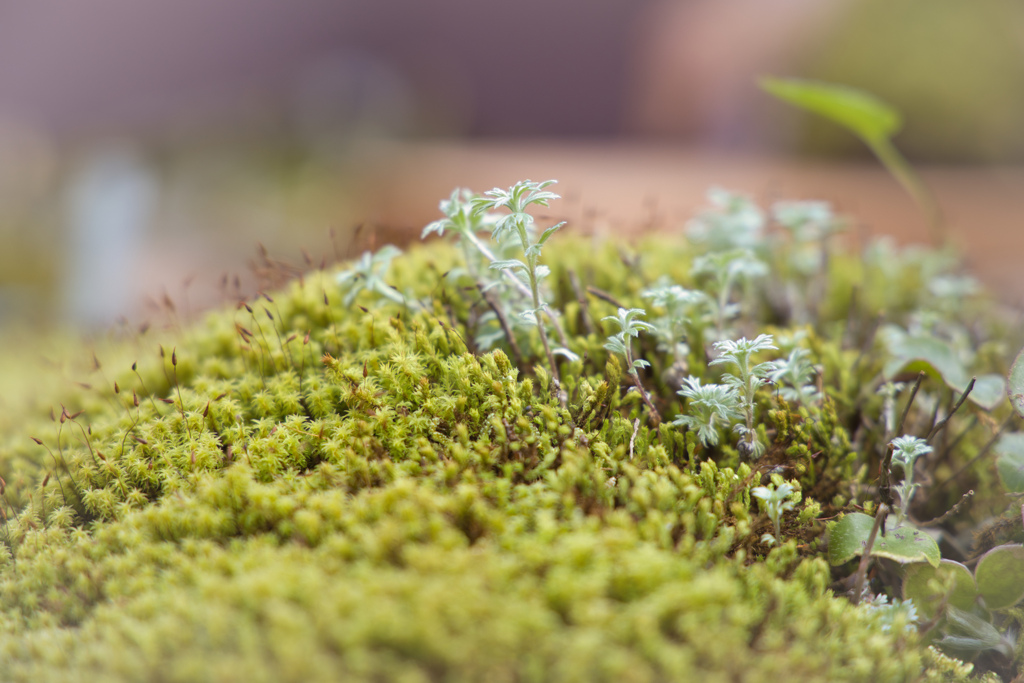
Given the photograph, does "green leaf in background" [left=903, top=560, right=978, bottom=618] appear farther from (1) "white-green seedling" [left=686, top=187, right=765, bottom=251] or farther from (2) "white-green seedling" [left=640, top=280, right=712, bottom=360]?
(1) "white-green seedling" [left=686, top=187, right=765, bottom=251]

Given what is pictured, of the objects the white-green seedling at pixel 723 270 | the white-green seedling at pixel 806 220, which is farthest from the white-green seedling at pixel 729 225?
the white-green seedling at pixel 723 270

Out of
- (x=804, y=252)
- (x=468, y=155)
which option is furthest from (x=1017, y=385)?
Result: (x=468, y=155)

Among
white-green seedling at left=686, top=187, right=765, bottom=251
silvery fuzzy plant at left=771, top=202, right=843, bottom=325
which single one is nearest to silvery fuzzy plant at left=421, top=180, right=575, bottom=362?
white-green seedling at left=686, top=187, right=765, bottom=251

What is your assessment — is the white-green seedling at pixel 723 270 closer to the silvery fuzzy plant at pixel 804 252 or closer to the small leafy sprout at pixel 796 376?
the small leafy sprout at pixel 796 376

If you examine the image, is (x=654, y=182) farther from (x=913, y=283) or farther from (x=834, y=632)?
(x=834, y=632)

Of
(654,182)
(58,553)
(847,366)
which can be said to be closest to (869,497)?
(847,366)

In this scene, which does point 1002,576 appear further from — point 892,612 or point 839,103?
point 839,103
